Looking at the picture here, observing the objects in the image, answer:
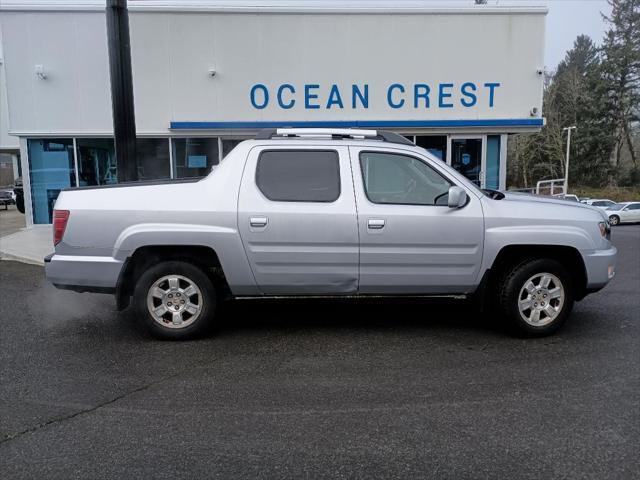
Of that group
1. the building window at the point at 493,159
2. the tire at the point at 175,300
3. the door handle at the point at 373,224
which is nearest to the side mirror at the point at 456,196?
the door handle at the point at 373,224

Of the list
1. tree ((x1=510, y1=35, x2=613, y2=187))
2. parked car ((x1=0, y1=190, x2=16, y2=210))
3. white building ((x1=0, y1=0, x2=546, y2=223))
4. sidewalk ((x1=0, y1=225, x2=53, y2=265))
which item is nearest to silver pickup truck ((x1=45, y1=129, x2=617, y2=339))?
sidewalk ((x1=0, y1=225, x2=53, y2=265))

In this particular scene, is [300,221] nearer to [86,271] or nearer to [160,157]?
[86,271]

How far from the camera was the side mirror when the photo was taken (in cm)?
466

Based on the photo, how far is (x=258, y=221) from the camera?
4.75 meters

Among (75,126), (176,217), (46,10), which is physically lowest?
(176,217)

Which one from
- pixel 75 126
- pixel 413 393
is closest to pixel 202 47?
pixel 75 126

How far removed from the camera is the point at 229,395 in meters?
3.78

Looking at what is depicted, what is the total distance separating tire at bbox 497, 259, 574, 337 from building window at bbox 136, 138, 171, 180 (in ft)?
34.9

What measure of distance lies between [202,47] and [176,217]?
31.4 ft

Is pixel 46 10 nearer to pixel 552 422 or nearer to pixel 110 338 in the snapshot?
pixel 110 338

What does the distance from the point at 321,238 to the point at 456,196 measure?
1298 millimetres

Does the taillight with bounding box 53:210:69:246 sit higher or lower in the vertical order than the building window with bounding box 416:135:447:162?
→ lower

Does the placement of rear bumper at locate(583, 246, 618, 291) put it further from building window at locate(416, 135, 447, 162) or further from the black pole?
building window at locate(416, 135, 447, 162)

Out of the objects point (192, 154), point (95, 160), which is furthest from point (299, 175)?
point (95, 160)
